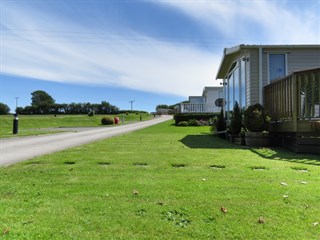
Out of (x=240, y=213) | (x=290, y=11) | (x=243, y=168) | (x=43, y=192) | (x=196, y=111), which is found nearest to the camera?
(x=240, y=213)

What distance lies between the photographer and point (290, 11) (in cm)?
1467

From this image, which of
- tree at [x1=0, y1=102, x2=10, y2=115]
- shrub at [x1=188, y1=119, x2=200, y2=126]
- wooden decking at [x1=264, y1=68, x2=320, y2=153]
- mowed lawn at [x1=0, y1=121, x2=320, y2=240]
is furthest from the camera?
tree at [x1=0, y1=102, x2=10, y2=115]

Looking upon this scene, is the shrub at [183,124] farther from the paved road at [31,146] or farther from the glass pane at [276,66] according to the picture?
the glass pane at [276,66]

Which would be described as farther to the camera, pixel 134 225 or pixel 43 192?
pixel 43 192

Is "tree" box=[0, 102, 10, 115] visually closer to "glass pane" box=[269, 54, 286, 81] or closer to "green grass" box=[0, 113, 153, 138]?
"green grass" box=[0, 113, 153, 138]

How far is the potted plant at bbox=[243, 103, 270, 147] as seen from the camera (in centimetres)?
984

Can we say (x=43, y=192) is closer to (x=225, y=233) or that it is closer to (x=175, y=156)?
(x=225, y=233)

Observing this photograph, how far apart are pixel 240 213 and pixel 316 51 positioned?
36.8 feet

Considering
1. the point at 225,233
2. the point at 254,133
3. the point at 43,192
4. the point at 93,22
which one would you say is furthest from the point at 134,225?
the point at 93,22

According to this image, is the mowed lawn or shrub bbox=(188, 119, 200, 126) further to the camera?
shrub bbox=(188, 119, 200, 126)

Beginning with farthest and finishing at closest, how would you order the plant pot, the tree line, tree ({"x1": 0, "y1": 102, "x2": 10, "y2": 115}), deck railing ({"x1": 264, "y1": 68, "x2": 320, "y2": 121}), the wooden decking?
tree ({"x1": 0, "y1": 102, "x2": 10, "y2": 115}) → the tree line → the plant pot → deck railing ({"x1": 264, "y1": 68, "x2": 320, "y2": 121}) → the wooden decking

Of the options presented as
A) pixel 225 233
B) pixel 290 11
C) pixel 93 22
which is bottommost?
pixel 225 233

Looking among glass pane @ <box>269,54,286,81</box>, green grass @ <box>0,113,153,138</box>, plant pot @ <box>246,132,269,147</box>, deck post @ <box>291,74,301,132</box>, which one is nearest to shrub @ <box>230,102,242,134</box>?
plant pot @ <box>246,132,269,147</box>

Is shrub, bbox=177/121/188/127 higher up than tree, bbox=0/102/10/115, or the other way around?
tree, bbox=0/102/10/115
